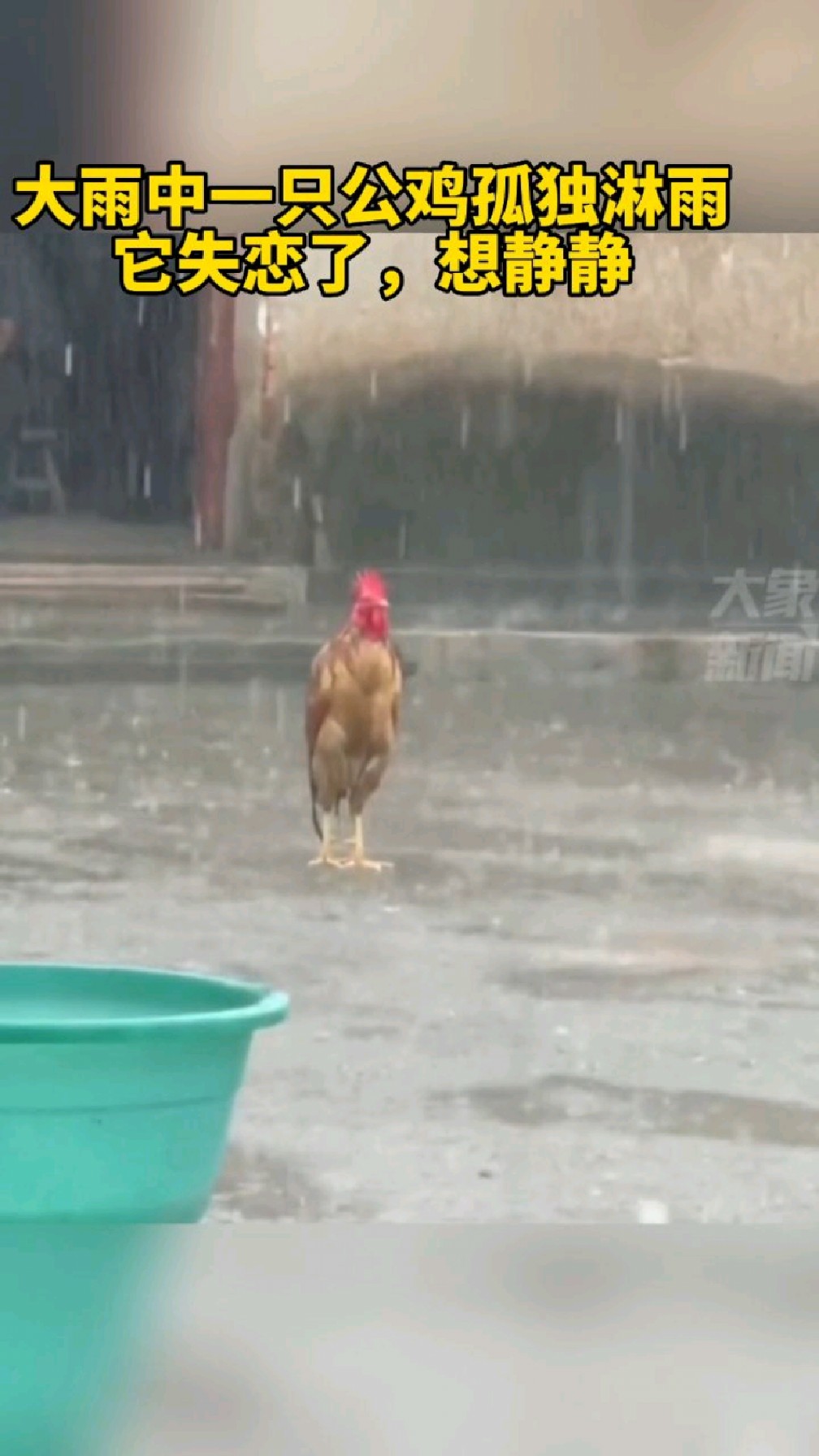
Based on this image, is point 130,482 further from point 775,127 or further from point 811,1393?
point 811,1393

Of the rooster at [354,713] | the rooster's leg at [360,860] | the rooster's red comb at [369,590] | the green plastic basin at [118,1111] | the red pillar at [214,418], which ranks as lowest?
the rooster's leg at [360,860]

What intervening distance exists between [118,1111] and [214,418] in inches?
325

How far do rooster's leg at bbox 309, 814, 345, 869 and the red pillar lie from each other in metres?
3.91

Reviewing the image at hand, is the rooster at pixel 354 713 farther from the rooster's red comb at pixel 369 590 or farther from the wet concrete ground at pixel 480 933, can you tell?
the wet concrete ground at pixel 480 933

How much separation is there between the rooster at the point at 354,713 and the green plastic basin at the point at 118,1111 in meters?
3.92

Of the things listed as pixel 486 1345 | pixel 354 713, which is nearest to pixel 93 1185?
pixel 486 1345

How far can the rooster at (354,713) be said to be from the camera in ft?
20.5

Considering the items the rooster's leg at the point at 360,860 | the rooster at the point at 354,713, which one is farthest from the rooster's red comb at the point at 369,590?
the rooster's leg at the point at 360,860

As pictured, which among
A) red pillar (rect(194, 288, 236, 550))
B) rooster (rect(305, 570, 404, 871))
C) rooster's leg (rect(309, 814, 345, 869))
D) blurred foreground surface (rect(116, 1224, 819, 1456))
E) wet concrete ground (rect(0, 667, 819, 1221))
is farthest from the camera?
red pillar (rect(194, 288, 236, 550))

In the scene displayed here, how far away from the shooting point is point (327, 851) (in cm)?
610

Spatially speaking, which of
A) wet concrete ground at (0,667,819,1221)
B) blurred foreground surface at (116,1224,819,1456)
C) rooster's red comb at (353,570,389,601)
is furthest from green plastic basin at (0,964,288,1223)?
rooster's red comb at (353,570,389,601)

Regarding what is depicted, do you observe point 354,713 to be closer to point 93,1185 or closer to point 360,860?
point 360,860

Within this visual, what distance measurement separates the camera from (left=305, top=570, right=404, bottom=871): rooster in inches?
245

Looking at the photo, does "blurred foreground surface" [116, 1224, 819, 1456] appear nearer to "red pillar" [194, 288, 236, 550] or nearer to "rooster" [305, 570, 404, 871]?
"rooster" [305, 570, 404, 871]
